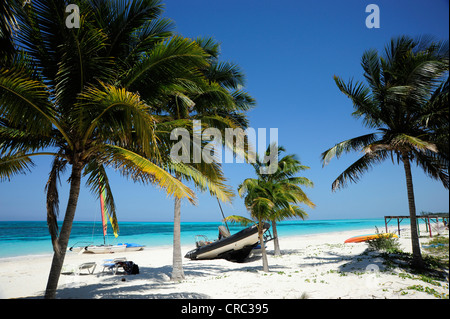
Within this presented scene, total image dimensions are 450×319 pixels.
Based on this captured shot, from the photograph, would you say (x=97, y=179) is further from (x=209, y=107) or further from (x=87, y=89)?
(x=209, y=107)

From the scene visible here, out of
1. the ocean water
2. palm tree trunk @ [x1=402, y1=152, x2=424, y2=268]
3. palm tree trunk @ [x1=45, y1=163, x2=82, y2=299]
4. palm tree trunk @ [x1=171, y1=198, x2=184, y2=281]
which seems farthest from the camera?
the ocean water

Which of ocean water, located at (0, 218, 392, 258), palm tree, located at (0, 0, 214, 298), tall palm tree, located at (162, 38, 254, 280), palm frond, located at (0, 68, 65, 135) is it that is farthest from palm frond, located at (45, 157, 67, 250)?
ocean water, located at (0, 218, 392, 258)

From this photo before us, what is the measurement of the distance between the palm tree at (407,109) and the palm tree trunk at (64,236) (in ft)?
24.8

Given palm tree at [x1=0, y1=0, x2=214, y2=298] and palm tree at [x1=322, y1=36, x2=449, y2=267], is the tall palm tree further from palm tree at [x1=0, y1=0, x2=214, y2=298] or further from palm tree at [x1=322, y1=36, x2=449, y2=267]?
palm tree at [x1=322, y1=36, x2=449, y2=267]

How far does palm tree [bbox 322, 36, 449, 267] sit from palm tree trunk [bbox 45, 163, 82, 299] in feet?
24.8

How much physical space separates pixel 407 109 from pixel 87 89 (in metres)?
8.94

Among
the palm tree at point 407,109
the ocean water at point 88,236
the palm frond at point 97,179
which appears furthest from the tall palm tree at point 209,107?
the ocean water at point 88,236

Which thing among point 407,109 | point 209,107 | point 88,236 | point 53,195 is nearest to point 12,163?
point 53,195

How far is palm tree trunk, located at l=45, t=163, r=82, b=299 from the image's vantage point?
479cm

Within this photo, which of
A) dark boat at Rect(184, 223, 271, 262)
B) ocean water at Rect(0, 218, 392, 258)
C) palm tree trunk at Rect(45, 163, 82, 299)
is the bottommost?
ocean water at Rect(0, 218, 392, 258)

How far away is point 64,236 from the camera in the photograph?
499cm

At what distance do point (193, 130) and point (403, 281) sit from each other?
6359 mm

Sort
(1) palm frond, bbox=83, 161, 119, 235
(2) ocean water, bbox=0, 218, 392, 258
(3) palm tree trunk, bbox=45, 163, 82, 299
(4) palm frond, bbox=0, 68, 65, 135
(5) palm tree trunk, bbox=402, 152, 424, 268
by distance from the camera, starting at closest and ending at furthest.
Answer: (4) palm frond, bbox=0, 68, 65, 135 < (3) palm tree trunk, bbox=45, 163, 82, 299 < (1) palm frond, bbox=83, 161, 119, 235 < (5) palm tree trunk, bbox=402, 152, 424, 268 < (2) ocean water, bbox=0, 218, 392, 258

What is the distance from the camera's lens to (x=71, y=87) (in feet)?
16.0
